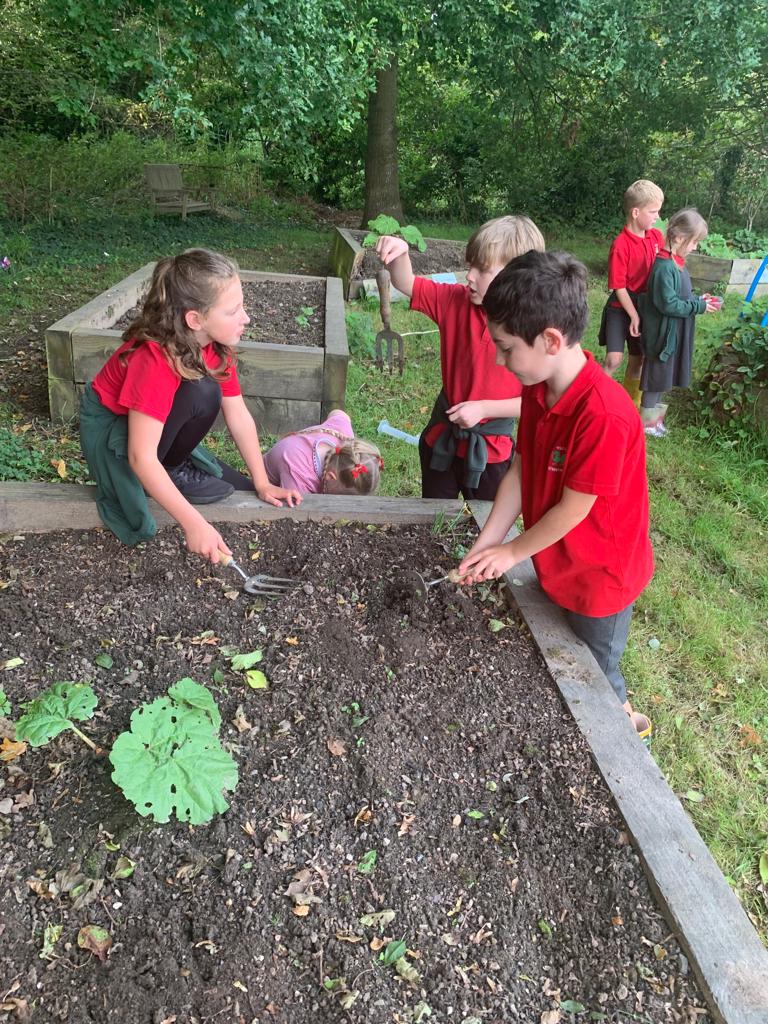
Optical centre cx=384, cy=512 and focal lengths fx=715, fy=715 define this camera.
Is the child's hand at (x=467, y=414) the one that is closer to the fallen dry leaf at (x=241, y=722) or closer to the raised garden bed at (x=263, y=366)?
the fallen dry leaf at (x=241, y=722)

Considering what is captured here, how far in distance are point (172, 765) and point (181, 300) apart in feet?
4.45

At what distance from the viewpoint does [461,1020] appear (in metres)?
1.33

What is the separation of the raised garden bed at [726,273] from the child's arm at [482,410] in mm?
7366

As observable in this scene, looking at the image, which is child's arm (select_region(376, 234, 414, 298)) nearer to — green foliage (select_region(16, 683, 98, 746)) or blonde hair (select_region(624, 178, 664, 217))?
green foliage (select_region(16, 683, 98, 746))

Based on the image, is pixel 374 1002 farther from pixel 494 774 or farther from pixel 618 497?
pixel 618 497

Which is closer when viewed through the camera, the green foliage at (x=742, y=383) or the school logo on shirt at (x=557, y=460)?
the school logo on shirt at (x=557, y=460)

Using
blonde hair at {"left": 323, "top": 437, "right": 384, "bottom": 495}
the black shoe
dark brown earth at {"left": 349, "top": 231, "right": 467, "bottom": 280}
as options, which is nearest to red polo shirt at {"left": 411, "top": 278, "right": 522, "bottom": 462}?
blonde hair at {"left": 323, "top": 437, "right": 384, "bottom": 495}

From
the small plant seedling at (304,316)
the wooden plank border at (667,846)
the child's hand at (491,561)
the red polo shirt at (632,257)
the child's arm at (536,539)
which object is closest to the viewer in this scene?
the wooden plank border at (667,846)

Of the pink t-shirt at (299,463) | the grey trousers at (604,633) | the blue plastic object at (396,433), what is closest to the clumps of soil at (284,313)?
the blue plastic object at (396,433)

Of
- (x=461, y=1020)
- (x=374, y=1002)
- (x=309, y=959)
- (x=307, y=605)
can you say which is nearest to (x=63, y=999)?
(x=309, y=959)

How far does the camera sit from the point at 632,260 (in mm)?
4688

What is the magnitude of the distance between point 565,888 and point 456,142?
44.0 ft

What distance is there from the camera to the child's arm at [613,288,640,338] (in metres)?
4.72

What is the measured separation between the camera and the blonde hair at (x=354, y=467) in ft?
9.67
